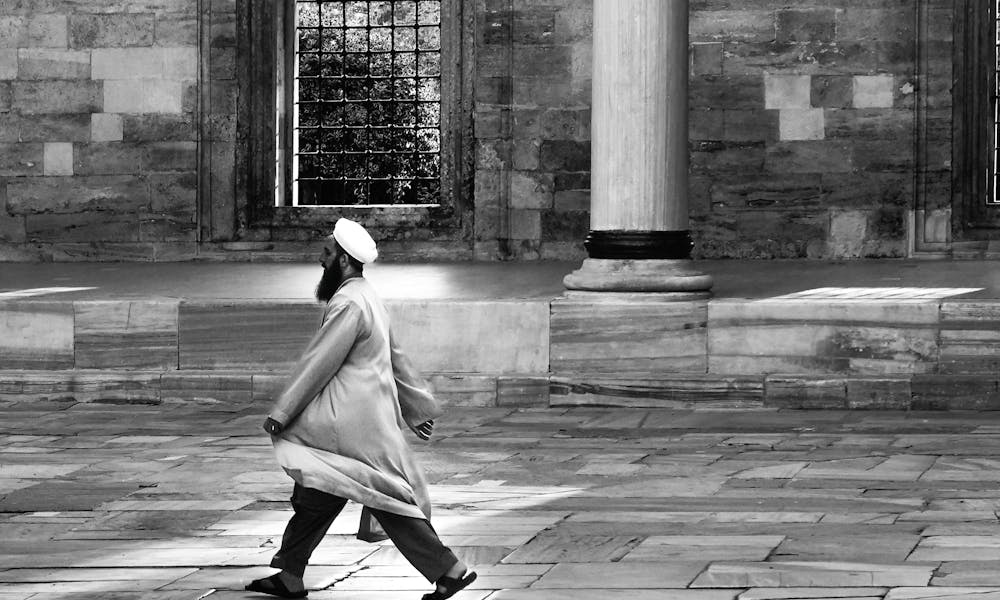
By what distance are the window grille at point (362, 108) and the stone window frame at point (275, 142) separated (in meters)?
0.69

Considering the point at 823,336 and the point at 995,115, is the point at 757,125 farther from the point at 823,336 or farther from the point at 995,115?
the point at 823,336

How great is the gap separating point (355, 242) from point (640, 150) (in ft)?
23.1

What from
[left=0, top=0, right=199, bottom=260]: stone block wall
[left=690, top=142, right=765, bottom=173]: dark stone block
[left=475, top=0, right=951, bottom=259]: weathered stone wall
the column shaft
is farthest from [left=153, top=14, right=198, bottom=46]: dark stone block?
the column shaft

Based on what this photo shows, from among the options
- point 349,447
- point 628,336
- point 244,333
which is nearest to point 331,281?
point 349,447

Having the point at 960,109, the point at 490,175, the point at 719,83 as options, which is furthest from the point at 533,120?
the point at 960,109

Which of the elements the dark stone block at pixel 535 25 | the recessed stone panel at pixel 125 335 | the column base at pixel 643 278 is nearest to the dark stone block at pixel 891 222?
the dark stone block at pixel 535 25

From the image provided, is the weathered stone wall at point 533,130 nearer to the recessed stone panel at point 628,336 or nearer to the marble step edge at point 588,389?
the recessed stone panel at point 628,336

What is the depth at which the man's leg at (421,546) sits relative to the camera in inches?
239

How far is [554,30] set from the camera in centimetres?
1994

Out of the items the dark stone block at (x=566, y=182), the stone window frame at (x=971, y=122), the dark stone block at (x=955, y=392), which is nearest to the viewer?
the dark stone block at (x=955, y=392)

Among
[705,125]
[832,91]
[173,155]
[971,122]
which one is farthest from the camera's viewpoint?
[173,155]

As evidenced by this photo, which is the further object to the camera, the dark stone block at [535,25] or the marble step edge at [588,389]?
the dark stone block at [535,25]

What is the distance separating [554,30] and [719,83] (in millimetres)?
2162

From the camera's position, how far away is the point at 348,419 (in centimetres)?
616
